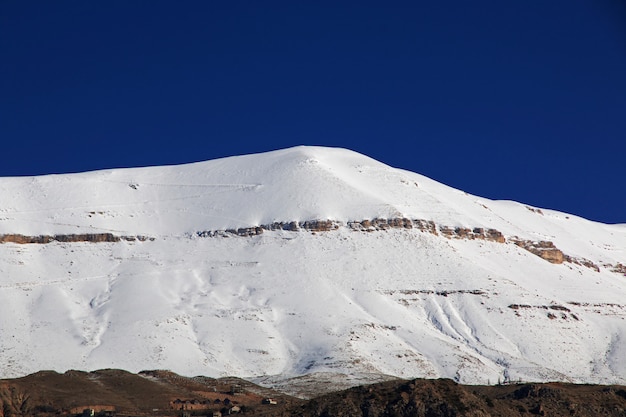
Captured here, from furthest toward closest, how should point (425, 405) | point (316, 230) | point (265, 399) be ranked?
point (316, 230) < point (265, 399) < point (425, 405)

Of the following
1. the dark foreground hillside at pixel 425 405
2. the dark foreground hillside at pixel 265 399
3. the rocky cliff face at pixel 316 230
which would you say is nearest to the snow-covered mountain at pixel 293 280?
the rocky cliff face at pixel 316 230

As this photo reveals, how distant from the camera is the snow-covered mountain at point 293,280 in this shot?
427 feet

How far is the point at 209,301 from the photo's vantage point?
148 meters

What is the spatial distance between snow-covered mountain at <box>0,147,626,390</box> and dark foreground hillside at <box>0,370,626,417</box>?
24.0 m

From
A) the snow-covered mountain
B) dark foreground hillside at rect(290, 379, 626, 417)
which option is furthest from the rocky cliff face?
dark foreground hillside at rect(290, 379, 626, 417)

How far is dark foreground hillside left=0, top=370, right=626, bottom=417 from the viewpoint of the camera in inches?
2431

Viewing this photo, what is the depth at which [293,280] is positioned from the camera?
15562 cm

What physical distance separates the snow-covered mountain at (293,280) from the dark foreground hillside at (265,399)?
24.0m

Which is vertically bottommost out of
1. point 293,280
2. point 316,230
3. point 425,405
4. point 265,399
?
point 425,405

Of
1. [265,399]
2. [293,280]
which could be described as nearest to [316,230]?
[293,280]

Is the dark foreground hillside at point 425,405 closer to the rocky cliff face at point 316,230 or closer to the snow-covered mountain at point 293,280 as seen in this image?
the snow-covered mountain at point 293,280

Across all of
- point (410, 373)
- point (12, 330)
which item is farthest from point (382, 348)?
point (12, 330)

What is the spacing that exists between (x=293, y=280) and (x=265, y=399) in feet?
213

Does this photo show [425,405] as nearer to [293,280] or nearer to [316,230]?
[293,280]
